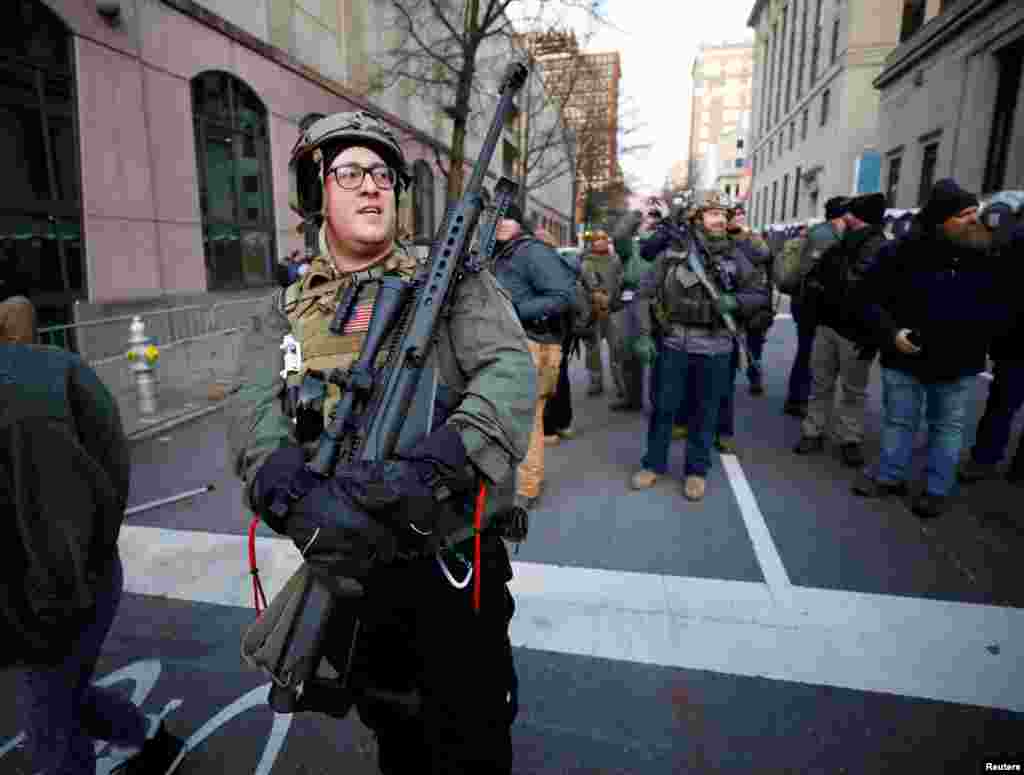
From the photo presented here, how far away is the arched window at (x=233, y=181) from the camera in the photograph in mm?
10477

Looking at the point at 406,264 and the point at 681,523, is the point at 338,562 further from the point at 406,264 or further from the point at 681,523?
the point at 681,523

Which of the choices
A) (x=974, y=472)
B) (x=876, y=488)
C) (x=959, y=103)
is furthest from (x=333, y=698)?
(x=959, y=103)

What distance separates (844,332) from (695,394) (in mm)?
1254

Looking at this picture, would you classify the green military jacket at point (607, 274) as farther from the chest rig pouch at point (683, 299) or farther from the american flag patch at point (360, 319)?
the american flag patch at point (360, 319)

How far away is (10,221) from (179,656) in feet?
23.8

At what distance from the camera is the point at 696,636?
2.88 metres

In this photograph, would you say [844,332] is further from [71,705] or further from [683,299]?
[71,705]

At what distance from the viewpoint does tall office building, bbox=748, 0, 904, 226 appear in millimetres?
29375

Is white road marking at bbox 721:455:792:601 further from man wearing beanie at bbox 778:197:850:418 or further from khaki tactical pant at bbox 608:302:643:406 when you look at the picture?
khaki tactical pant at bbox 608:302:643:406

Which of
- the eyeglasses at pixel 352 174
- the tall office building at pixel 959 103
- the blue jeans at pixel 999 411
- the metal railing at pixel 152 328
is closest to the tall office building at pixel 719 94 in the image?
the tall office building at pixel 959 103

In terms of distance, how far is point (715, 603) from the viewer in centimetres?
317

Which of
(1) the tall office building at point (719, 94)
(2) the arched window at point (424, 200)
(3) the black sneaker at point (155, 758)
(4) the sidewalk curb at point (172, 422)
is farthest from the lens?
(1) the tall office building at point (719, 94)

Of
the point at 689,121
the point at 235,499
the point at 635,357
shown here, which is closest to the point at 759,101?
the point at 635,357

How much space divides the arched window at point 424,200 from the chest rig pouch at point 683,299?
16.7 m
